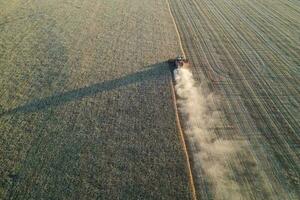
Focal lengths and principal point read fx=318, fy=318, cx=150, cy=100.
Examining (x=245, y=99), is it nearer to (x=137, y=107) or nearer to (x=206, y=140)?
(x=206, y=140)

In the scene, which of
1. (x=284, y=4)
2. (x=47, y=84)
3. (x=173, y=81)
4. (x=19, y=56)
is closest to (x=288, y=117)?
(x=173, y=81)

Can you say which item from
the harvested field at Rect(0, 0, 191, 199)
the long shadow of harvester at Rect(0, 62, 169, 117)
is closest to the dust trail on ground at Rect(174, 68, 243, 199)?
the harvested field at Rect(0, 0, 191, 199)

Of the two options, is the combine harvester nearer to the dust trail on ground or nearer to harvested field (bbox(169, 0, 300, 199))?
harvested field (bbox(169, 0, 300, 199))

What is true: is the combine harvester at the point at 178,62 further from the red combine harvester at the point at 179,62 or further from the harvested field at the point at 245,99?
the harvested field at the point at 245,99

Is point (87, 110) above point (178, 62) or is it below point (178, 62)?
below

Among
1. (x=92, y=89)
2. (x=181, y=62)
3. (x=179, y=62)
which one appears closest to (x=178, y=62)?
(x=179, y=62)
